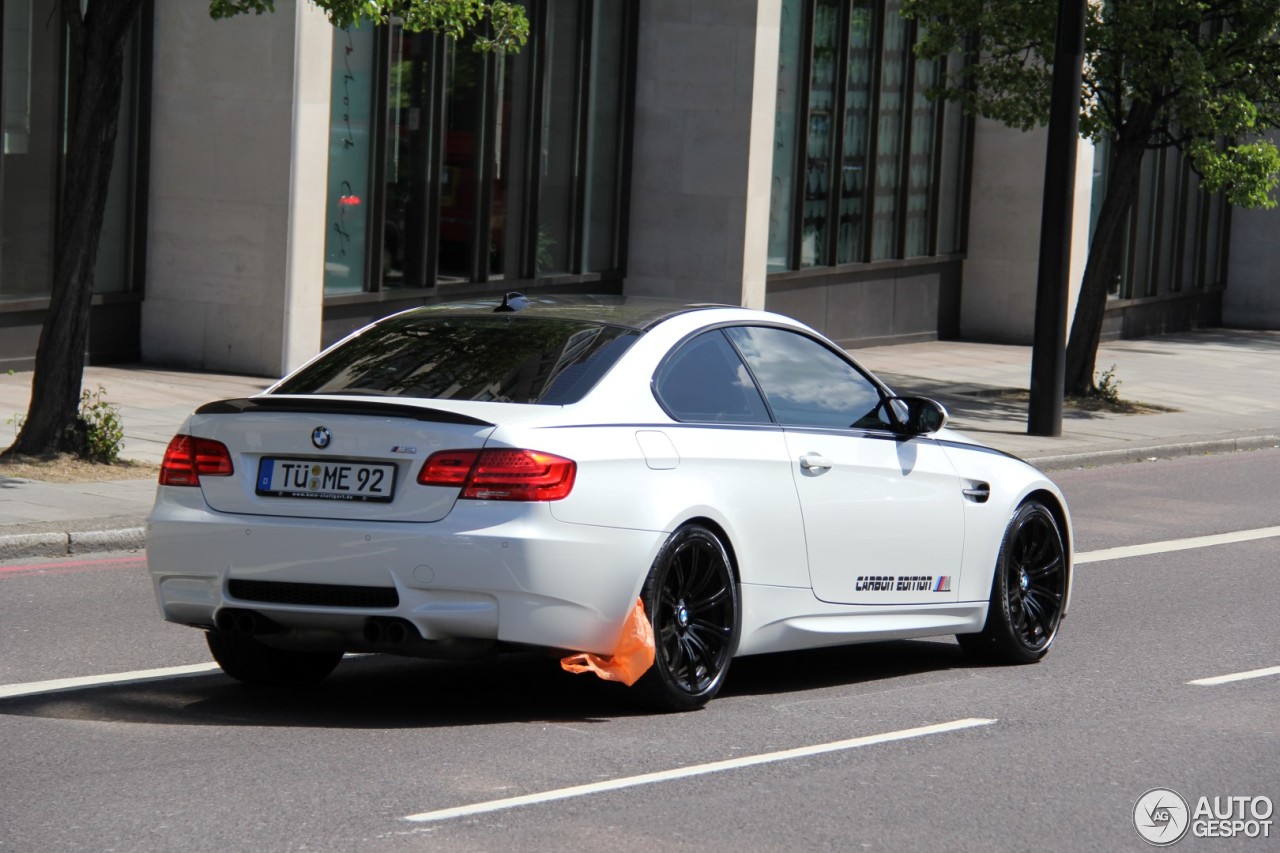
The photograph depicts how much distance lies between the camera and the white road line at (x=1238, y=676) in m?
8.71

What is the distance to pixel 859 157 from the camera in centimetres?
2744

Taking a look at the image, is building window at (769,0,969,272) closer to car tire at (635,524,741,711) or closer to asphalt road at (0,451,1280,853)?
asphalt road at (0,451,1280,853)

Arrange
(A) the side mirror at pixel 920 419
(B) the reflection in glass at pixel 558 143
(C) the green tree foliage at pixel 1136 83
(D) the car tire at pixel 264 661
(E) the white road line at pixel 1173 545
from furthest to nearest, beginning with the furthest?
(B) the reflection in glass at pixel 558 143 < (C) the green tree foliage at pixel 1136 83 < (E) the white road line at pixel 1173 545 < (A) the side mirror at pixel 920 419 < (D) the car tire at pixel 264 661

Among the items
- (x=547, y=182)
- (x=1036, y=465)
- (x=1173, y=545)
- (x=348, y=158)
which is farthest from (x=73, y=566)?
(x=547, y=182)

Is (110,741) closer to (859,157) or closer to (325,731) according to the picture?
(325,731)

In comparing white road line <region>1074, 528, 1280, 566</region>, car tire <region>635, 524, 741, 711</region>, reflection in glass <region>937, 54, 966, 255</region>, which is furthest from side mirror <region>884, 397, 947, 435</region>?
reflection in glass <region>937, 54, 966, 255</region>

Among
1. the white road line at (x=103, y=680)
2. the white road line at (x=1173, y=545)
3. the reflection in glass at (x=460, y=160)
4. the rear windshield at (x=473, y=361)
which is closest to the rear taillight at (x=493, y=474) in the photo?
the rear windshield at (x=473, y=361)

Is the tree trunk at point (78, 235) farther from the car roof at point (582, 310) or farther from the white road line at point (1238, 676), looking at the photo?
the white road line at point (1238, 676)

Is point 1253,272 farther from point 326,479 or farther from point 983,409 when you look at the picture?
point 326,479

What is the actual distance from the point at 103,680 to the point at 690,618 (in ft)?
7.43

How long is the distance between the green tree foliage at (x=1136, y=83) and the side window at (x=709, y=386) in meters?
13.7

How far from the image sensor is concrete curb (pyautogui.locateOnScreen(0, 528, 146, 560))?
10516 mm

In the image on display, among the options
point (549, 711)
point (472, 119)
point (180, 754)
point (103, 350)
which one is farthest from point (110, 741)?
point (472, 119)
